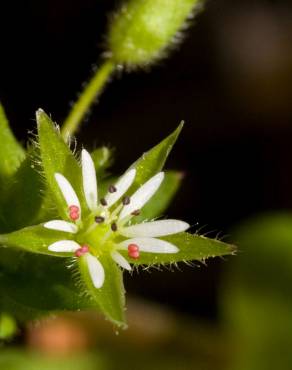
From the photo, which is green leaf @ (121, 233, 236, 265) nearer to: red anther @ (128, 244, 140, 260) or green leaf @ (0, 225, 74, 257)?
red anther @ (128, 244, 140, 260)

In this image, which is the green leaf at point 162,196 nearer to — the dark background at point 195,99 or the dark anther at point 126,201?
the dark anther at point 126,201

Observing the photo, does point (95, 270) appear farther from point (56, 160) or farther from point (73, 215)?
point (56, 160)

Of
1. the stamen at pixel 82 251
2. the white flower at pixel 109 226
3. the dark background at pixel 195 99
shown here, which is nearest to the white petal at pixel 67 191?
the white flower at pixel 109 226

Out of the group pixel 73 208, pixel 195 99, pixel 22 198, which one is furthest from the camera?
pixel 195 99

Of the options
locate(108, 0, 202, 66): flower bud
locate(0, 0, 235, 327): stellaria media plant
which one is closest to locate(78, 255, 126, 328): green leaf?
locate(0, 0, 235, 327): stellaria media plant

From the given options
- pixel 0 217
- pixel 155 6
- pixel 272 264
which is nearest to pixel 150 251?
pixel 0 217

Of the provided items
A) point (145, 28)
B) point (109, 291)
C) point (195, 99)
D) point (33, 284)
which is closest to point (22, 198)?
point (33, 284)
